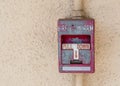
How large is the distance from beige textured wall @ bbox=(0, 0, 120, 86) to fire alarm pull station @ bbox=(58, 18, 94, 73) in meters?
0.10

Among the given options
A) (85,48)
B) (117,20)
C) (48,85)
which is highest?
(117,20)

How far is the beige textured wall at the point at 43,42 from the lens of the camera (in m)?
0.90

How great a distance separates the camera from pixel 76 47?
827 mm

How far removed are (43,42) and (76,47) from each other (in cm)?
16

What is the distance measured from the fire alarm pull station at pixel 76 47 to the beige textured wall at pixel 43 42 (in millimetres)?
99

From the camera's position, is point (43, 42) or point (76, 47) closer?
point (76, 47)

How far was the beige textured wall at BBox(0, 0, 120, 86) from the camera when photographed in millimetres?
903

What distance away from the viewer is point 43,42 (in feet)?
3.04

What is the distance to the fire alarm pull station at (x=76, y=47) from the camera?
0.82 meters

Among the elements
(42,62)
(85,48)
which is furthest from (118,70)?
(42,62)

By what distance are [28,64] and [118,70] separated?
360 mm

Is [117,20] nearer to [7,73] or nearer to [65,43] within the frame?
[65,43]

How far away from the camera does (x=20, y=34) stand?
93cm

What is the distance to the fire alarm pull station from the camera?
816 millimetres
